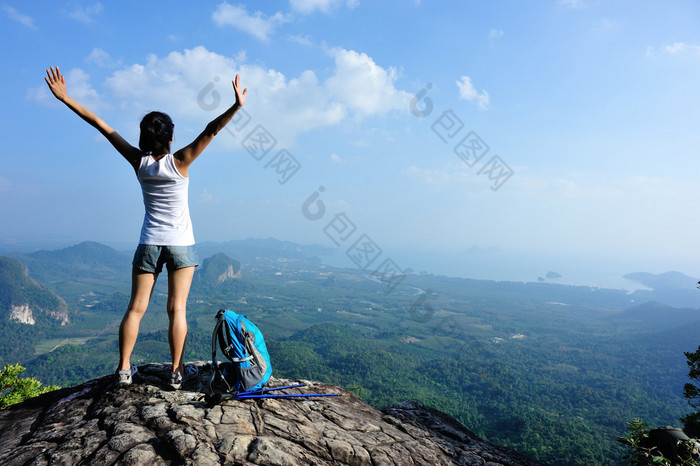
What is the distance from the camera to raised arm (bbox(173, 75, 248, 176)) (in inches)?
125

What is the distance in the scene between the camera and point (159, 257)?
3.45 metres

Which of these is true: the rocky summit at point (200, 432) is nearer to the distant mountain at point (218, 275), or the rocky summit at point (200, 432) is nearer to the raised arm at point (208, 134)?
the raised arm at point (208, 134)

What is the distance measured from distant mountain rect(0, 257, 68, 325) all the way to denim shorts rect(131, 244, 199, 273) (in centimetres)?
14077

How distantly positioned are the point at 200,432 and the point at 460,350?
98105mm

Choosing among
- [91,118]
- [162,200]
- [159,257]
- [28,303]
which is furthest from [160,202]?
[28,303]

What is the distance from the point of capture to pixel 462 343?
9762 cm

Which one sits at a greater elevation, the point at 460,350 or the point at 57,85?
the point at 57,85

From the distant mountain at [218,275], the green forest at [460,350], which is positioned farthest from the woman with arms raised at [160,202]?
the distant mountain at [218,275]

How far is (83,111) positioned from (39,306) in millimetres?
148996

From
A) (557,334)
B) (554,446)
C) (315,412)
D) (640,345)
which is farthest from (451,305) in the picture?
(315,412)

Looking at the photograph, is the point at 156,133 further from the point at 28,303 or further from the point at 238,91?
the point at 28,303

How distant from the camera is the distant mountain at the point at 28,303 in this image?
351 ft

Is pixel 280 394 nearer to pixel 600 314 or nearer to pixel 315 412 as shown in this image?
pixel 315 412

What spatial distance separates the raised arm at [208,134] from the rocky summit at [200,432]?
2.42 meters
